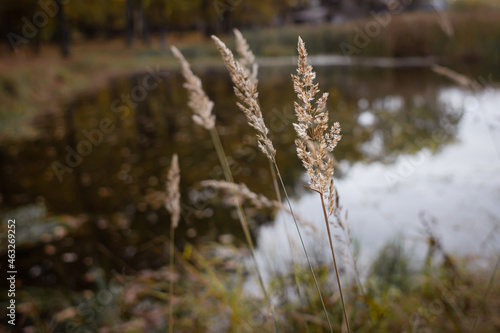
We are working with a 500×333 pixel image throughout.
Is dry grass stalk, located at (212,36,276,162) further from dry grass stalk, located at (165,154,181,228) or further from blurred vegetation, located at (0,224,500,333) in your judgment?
blurred vegetation, located at (0,224,500,333)

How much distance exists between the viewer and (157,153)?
664 cm

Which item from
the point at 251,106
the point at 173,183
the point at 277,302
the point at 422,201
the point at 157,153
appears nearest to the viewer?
the point at 251,106

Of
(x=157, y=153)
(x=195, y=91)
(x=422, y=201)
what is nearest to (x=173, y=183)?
(x=195, y=91)

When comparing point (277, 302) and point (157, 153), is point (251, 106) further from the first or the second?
point (157, 153)

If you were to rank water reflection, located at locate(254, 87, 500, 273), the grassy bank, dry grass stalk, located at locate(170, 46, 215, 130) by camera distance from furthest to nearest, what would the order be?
water reflection, located at locate(254, 87, 500, 273)
the grassy bank
dry grass stalk, located at locate(170, 46, 215, 130)

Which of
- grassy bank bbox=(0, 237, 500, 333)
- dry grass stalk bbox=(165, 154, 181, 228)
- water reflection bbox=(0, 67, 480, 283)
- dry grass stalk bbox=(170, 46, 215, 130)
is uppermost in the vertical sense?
water reflection bbox=(0, 67, 480, 283)

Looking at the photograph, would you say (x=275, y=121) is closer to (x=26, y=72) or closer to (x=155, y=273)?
(x=155, y=273)

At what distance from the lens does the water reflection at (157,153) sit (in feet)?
13.7

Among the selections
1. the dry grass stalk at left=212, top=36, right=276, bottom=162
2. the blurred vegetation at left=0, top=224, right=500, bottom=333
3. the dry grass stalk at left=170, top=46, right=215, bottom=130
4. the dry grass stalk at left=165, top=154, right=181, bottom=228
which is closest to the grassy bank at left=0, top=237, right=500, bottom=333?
the blurred vegetation at left=0, top=224, right=500, bottom=333

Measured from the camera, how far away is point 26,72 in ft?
36.3

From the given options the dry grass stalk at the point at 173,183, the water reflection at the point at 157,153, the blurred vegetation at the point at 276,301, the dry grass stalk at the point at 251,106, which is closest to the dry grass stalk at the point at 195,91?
the dry grass stalk at the point at 173,183

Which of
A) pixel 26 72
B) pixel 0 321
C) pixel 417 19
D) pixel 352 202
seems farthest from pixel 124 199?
pixel 417 19

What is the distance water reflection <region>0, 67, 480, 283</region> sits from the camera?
4.18 metres

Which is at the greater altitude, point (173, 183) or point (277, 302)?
point (173, 183)
